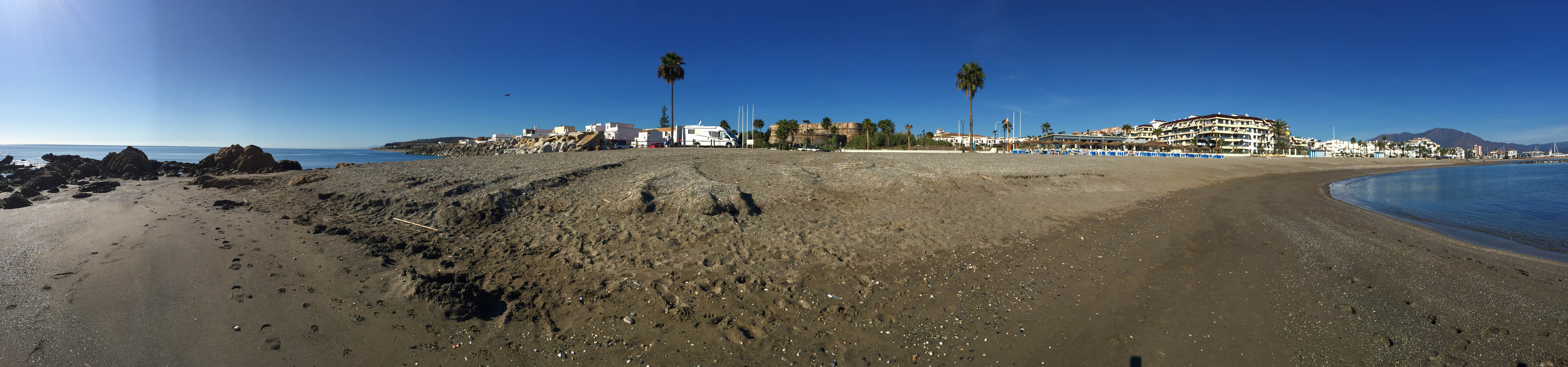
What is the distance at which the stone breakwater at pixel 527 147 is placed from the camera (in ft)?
132

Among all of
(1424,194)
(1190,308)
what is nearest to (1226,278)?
(1190,308)

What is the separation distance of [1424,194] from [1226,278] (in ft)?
85.1

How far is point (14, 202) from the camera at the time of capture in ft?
31.5

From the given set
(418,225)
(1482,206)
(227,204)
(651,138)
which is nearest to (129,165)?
(227,204)

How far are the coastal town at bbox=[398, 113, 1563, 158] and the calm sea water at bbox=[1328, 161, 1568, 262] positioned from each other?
72.2ft

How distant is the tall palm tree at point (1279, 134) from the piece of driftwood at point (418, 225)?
391 feet

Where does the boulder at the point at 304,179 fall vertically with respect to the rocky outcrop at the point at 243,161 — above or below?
below

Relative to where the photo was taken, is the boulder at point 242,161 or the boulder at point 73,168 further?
the boulder at point 242,161

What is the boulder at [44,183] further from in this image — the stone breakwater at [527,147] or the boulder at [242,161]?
the stone breakwater at [527,147]

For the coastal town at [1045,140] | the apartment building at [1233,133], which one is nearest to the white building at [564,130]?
the coastal town at [1045,140]

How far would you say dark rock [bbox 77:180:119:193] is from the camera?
1239 centimetres

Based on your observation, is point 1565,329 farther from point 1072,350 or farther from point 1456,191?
point 1456,191

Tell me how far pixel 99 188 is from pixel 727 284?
18.2 meters

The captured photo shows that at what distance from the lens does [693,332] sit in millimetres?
4266
